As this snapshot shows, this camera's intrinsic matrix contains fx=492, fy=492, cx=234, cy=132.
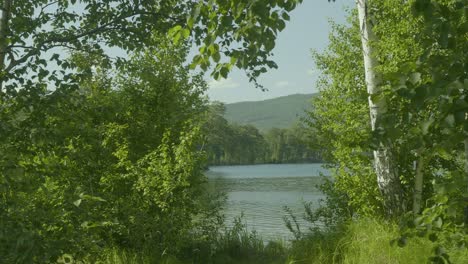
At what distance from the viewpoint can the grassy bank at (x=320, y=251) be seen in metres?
7.25

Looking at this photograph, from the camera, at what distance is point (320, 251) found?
328 inches

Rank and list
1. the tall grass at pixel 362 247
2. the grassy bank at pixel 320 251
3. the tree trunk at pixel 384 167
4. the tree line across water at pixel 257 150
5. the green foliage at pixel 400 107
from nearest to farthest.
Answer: the green foliage at pixel 400 107 < the tall grass at pixel 362 247 < the grassy bank at pixel 320 251 < the tree trunk at pixel 384 167 < the tree line across water at pixel 257 150

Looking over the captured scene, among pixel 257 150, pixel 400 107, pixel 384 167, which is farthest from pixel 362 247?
pixel 257 150

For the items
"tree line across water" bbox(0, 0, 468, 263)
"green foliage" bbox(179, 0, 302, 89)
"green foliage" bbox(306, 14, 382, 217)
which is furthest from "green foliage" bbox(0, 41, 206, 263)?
"green foliage" bbox(306, 14, 382, 217)

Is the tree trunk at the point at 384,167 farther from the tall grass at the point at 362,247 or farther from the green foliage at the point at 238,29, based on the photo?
the green foliage at the point at 238,29

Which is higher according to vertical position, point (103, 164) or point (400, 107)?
point (400, 107)

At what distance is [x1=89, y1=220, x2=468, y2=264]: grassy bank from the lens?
7.25 meters

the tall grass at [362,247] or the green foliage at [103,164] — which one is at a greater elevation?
the green foliage at [103,164]

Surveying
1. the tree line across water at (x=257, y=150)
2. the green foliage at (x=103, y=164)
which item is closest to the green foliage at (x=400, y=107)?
the green foliage at (x=103, y=164)

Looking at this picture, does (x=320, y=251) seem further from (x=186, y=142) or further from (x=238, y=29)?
(x=238, y=29)

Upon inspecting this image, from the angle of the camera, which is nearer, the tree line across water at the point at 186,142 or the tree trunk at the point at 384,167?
the tree line across water at the point at 186,142

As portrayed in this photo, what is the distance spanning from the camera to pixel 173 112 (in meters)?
10.9

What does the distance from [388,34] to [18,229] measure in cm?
797

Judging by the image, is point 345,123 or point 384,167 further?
point 345,123
